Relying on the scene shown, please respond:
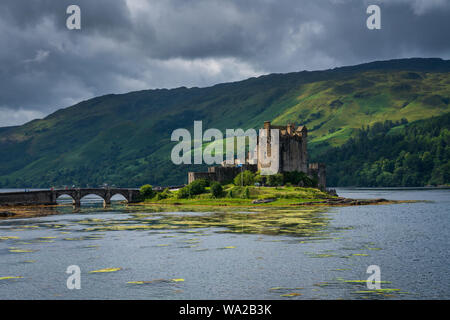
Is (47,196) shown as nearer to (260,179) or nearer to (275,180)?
(260,179)

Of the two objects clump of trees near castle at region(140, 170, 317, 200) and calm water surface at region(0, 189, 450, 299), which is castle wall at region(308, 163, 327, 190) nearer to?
clump of trees near castle at region(140, 170, 317, 200)

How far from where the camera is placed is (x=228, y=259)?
50.6 metres

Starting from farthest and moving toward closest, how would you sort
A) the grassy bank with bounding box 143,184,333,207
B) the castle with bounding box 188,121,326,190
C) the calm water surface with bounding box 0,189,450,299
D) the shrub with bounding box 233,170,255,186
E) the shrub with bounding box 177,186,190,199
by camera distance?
the castle with bounding box 188,121,326,190
the shrub with bounding box 177,186,190,199
the shrub with bounding box 233,170,255,186
the grassy bank with bounding box 143,184,333,207
the calm water surface with bounding box 0,189,450,299

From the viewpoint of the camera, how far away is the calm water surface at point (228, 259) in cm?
3756

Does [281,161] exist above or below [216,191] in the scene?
above

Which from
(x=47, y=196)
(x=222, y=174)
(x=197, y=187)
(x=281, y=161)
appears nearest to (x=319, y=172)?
(x=281, y=161)

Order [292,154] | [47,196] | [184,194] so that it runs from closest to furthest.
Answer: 1. [184,194]
2. [47,196]
3. [292,154]

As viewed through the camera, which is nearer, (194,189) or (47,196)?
(194,189)

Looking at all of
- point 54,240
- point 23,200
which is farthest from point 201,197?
point 54,240

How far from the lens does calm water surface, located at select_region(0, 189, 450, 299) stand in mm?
37562

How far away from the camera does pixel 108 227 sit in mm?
82625

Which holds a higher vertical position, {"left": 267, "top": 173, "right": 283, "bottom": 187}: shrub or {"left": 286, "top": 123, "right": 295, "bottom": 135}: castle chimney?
{"left": 286, "top": 123, "right": 295, "bottom": 135}: castle chimney

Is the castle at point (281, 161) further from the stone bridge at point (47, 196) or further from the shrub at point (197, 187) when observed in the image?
the stone bridge at point (47, 196)

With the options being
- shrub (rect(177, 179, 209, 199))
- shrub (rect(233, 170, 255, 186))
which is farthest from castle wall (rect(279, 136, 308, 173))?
shrub (rect(177, 179, 209, 199))
